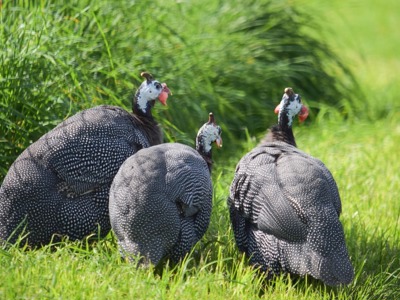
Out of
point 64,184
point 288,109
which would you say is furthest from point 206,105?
point 64,184

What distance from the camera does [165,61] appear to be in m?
6.25

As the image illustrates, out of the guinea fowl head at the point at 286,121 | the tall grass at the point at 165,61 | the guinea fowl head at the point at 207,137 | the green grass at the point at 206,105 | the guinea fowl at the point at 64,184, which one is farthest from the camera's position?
the tall grass at the point at 165,61

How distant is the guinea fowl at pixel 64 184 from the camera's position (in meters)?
4.43

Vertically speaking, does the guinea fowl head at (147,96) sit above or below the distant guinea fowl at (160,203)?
above

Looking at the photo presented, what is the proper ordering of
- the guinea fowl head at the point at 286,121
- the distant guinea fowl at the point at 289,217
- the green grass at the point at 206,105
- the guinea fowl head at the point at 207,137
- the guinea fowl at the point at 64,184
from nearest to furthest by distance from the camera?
1. the green grass at the point at 206,105
2. the distant guinea fowl at the point at 289,217
3. the guinea fowl at the point at 64,184
4. the guinea fowl head at the point at 207,137
5. the guinea fowl head at the point at 286,121

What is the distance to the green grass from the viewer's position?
407cm

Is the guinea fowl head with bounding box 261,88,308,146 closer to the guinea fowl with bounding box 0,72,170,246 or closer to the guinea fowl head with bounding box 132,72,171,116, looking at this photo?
the guinea fowl head with bounding box 132,72,171,116

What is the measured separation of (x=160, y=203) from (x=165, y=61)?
2230mm

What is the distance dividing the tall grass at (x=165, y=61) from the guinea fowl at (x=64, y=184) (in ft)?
2.00

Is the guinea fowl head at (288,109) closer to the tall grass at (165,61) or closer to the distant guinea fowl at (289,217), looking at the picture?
the distant guinea fowl at (289,217)

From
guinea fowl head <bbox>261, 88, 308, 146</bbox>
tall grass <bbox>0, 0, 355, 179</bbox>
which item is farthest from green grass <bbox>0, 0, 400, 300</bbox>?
guinea fowl head <bbox>261, 88, 308, 146</bbox>

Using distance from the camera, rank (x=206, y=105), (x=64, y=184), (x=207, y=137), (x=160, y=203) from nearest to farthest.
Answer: (x=160, y=203) → (x=64, y=184) → (x=207, y=137) → (x=206, y=105)

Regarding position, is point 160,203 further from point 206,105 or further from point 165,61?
point 206,105

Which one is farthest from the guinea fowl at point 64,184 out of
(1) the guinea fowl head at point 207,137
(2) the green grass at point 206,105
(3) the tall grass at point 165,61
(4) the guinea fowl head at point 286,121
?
(4) the guinea fowl head at point 286,121
